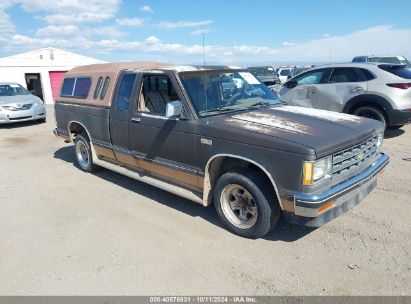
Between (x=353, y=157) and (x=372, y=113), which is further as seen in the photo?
(x=372, y=113)

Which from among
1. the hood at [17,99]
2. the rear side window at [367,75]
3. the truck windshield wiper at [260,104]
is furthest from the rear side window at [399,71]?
the hood at [17,99]

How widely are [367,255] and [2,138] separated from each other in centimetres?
1087

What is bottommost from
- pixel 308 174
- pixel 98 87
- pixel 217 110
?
pixel 308 174

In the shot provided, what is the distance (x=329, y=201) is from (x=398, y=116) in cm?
520

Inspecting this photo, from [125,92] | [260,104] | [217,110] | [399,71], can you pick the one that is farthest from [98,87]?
[399,71]

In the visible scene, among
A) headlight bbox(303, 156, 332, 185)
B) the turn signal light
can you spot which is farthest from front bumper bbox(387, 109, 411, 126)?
the turn signal light

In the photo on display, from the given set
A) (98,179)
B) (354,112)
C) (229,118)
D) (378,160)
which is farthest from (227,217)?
(354,112)

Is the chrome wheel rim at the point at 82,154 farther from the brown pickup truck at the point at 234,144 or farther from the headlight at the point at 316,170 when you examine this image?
the headlight at the point at 316,170

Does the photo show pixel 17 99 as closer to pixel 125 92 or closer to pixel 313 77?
pixel 125 92

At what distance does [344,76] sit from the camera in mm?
8500

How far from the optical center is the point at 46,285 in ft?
11.0

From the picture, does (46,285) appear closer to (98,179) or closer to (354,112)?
(98,179)

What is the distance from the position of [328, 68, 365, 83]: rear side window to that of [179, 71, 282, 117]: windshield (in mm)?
4000

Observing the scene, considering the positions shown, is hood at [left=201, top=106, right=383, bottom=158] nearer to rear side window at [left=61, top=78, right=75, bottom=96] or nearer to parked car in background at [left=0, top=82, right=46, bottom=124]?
rear side window at [left=61, top=78, right=75, bottom=96]
